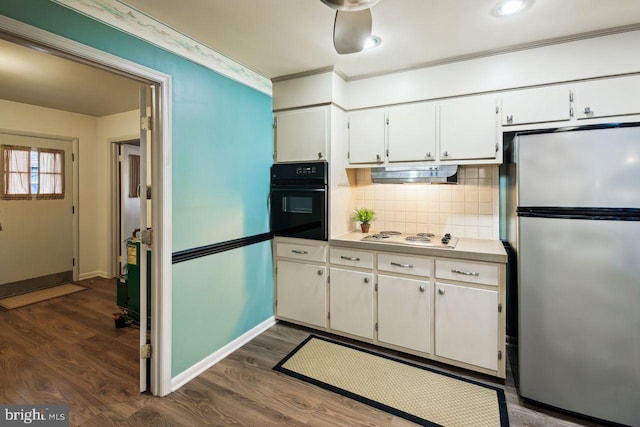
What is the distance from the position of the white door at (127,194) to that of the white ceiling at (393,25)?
3296mm

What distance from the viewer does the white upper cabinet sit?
7.04 feet

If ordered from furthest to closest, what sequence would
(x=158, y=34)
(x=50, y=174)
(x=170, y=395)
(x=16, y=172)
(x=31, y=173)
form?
(x=50, y=174) → (x=31, y=173) → (x=16, y=172) → (x=170, y=395) → (x=158, y=34)

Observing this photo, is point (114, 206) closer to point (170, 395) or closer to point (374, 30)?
point (170, 395)

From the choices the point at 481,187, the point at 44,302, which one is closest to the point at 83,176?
the point at 44,302

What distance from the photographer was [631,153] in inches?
66.1

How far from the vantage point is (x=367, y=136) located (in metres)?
2.84

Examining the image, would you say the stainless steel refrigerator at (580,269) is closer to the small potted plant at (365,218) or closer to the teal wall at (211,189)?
the small potted plant at (365,218)

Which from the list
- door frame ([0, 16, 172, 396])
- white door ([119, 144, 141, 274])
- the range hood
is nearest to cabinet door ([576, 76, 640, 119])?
the range hood

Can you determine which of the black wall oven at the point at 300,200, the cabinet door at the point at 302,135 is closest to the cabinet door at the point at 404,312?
the black wall oven at the point at 300,200

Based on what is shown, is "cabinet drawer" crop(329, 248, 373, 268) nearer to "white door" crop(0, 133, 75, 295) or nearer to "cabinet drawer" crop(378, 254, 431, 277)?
"cabinet drawer" crop(378, 254, 431, 277)

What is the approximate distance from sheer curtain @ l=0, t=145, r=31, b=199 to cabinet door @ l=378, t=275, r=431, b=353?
4850mm

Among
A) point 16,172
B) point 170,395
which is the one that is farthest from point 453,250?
point 16,172

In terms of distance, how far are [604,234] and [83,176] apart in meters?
5.94

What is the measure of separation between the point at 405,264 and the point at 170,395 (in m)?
1.94
